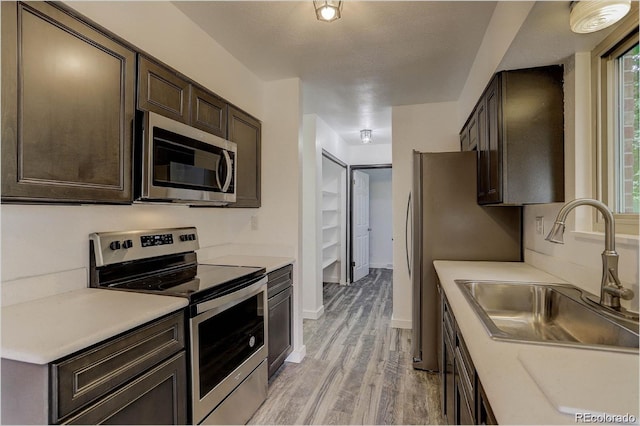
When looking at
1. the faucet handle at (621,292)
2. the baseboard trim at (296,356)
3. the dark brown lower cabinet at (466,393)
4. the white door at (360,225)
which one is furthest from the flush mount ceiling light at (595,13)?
the white door at (360,225)

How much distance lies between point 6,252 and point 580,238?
2538 mm

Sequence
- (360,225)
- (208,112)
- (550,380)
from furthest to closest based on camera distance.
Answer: (360,225)
(208,112)
(550,380)

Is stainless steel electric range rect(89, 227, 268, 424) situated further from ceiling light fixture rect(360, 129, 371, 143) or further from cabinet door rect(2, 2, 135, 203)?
ceiling light fixture rect(360, 129, 371, 143)

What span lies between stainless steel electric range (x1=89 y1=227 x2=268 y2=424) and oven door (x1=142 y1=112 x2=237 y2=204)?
366 millimetres

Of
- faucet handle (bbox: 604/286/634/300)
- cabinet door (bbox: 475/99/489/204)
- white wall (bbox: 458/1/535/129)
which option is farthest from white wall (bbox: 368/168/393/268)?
faucet handle (bbox: 604/286/634/300)

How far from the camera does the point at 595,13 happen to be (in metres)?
1.20

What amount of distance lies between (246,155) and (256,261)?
845mm

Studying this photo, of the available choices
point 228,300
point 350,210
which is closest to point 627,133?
point 228,300

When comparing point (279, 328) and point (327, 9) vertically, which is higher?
point (327, 9)

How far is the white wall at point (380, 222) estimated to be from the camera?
7.43 m

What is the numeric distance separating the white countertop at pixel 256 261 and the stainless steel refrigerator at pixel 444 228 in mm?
1068

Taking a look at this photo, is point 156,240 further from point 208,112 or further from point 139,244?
point 208,112

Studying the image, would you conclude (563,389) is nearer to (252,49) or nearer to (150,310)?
(150,310)

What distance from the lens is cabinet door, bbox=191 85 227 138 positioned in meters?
1.95
